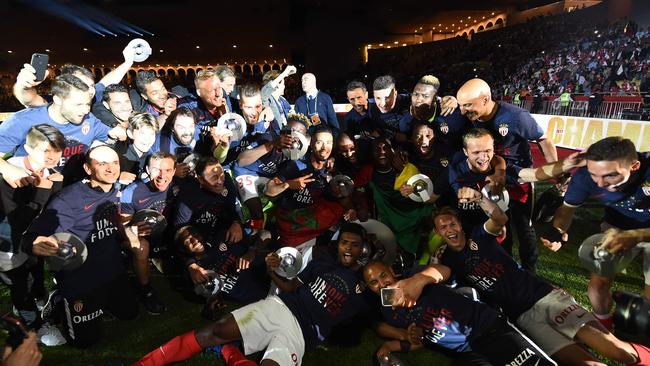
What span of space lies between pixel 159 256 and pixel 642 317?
4591 millimetres

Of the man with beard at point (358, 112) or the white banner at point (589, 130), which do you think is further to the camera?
the white banner at point (589, 130)

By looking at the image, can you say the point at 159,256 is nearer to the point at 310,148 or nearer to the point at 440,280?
the point at 310,148

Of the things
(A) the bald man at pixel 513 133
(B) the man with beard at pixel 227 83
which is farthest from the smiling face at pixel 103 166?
(A) the bald man at pixel 513 133

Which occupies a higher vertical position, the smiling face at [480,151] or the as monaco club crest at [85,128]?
the as monaco club crest at [85,128]

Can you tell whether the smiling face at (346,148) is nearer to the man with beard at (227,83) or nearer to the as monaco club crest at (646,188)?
the man with beard at (227,83)

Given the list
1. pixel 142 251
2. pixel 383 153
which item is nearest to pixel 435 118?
pixel 383 153

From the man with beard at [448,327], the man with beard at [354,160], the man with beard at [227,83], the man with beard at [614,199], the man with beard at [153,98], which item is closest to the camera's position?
the man with beard at [448,327]

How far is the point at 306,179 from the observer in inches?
167

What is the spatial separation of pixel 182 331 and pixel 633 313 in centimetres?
369

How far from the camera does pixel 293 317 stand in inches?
121

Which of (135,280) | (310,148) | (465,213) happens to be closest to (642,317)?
(465,213)

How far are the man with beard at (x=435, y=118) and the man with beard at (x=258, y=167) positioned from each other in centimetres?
152

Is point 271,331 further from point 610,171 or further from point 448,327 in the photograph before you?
point 610,171

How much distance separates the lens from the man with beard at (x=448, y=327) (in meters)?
2.69
